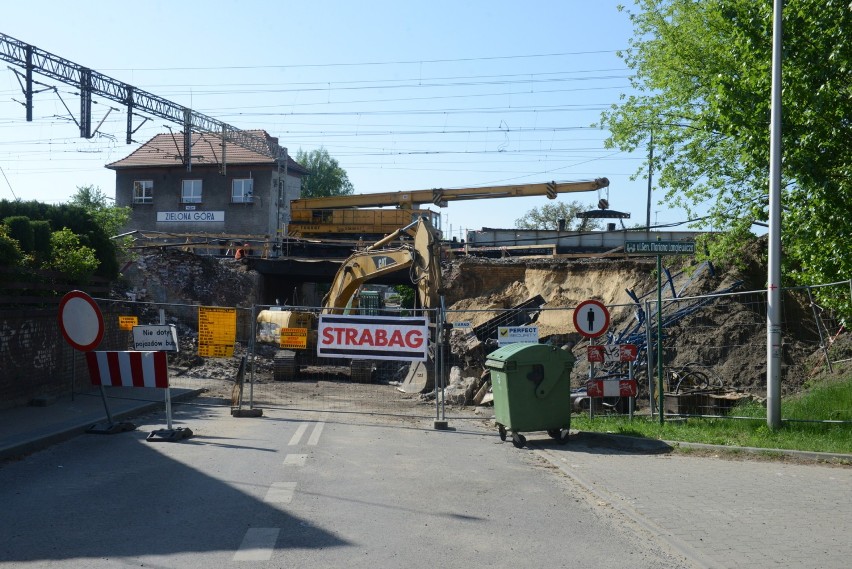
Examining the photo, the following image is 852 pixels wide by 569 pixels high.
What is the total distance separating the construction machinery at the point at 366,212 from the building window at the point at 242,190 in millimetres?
10375

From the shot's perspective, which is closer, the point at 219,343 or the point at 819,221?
the point at 819,221

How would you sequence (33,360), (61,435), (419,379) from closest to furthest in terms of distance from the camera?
(61,435), (33,360), (419,379)

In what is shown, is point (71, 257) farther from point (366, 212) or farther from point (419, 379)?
point (366, 212)

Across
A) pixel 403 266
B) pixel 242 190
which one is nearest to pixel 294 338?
pixel 403 266

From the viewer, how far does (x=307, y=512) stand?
7.44 meters

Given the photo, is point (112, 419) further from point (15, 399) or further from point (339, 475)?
point (339, 475)

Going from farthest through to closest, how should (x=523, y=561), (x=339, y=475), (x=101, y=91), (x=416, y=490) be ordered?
(x=101, y=91) → (x=339, y=475) → (x=416, y=490) → (x=523, y=561)

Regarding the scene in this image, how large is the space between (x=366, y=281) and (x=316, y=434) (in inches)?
503

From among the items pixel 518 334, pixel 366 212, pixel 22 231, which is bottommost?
pixel 518 334

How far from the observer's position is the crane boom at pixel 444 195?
122 ft

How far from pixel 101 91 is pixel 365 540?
29.8 meters

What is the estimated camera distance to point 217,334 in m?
17.2

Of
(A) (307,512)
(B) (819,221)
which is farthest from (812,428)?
(A) (307,512)

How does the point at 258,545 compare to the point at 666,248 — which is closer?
the point at 258,545
